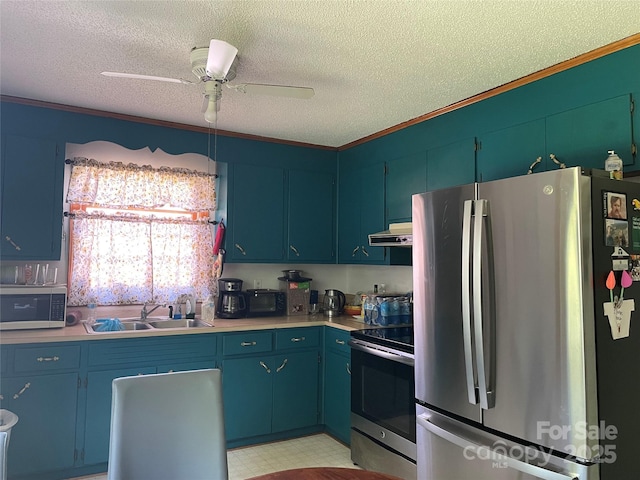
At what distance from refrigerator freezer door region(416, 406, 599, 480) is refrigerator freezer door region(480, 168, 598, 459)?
6cm

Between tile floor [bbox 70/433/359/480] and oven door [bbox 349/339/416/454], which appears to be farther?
tile floor [bbox 70/433/359/480]

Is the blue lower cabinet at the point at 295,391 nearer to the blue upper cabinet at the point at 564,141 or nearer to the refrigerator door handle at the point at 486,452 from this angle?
the refrigerator door handle at the point at 486,452

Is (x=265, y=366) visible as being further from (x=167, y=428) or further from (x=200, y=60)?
(x=200, y=60)

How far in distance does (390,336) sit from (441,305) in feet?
2.63

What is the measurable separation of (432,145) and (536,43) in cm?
114

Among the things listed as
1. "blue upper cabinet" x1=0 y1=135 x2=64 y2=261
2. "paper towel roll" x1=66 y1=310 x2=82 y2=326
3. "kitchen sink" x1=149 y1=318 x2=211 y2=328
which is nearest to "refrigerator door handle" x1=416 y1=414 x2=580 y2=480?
"kitchen sink" x1=149 y1=318 x2=211 y2=328

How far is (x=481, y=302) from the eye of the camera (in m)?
1.97

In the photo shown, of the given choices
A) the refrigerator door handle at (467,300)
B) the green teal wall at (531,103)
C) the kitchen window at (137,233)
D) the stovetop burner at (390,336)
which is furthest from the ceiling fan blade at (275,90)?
the kitchen window at (137,233)

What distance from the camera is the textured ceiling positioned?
185cm

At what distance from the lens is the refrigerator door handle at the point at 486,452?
5.63 feet

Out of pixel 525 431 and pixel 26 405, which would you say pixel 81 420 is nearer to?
pixel 26 405

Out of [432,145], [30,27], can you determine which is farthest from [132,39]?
[432,145]

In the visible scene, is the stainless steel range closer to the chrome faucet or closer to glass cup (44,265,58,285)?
the chrome faucet

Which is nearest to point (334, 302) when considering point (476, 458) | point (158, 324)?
point (158, 324)
